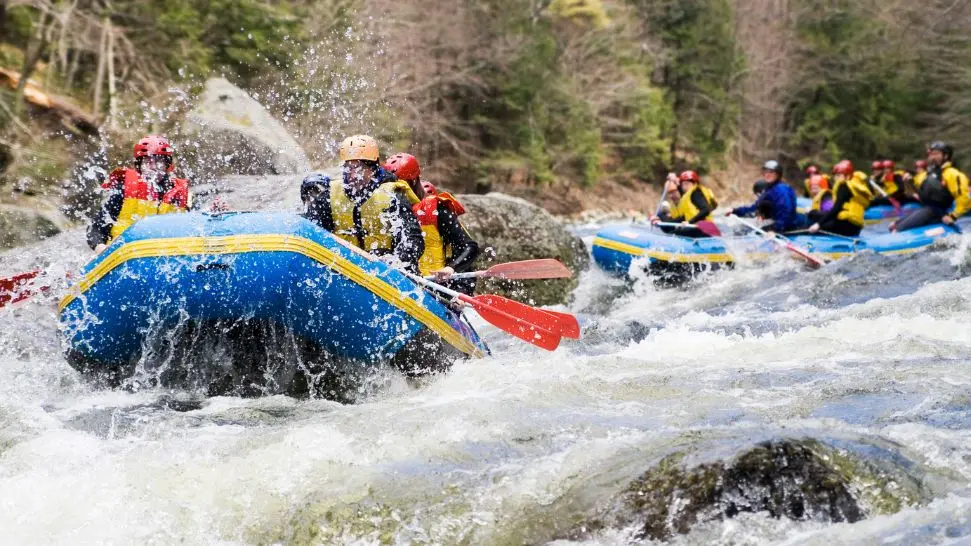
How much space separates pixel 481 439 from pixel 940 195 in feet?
34.5

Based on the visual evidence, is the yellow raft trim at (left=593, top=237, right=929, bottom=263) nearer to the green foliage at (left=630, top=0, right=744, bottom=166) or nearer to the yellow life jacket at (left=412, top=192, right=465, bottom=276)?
the yellow life jacket at (left=412, top=192, right=465, bottom=276)

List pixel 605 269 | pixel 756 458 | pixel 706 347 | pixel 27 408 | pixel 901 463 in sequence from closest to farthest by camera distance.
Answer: pixel 756 458, pixel 901 463, pixel 27 408, pixel 706 347, pixel 605 269

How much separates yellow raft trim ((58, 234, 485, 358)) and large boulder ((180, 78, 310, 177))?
22.3 ft

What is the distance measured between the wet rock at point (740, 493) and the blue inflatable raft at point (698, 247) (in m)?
8.00

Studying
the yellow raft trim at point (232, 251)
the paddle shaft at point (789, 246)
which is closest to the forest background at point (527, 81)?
the paddle shaft at point (789, 246)

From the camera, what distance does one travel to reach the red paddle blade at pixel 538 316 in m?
5.91

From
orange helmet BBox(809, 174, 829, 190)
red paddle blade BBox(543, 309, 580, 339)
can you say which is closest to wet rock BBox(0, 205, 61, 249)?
red paddle blade BBox(543, 309, 580, 339)

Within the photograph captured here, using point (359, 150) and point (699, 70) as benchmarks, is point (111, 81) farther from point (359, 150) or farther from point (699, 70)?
point (699, 70)

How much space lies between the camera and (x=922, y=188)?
13.3 m

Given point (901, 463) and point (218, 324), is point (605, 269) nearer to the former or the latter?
point (218, 324)

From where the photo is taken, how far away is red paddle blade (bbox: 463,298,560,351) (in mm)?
5867

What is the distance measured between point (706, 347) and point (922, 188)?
7.82 metres

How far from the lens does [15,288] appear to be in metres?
6.04

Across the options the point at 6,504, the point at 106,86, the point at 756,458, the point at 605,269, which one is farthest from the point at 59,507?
the point at 106,86
